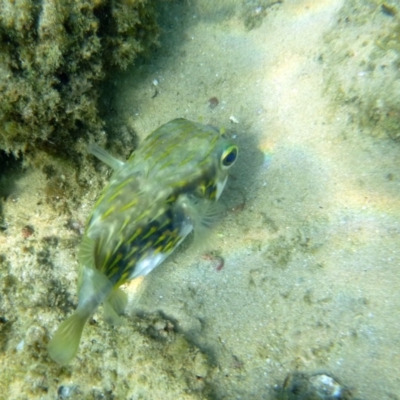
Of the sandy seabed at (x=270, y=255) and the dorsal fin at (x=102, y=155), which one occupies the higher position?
the dorsal fin at (x=102, y=155)

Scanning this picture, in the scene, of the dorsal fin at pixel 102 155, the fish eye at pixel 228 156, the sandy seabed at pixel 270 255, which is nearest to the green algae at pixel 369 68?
the sandy seabed at pixel 270 255

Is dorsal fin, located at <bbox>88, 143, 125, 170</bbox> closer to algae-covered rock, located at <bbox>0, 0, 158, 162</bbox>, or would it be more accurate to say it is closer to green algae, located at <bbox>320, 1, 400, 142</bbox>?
algae-covered rock, located at <bbox>0, 0, 158, 162</bbox>

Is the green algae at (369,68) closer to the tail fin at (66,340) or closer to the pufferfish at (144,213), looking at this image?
the pufferfish at (144,213)

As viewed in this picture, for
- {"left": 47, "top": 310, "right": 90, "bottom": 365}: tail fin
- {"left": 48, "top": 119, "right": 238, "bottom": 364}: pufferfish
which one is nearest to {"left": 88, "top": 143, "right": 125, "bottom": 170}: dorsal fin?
{"left": 48, "top": 119, "right": 238, "bottom": 364}: pufferfish

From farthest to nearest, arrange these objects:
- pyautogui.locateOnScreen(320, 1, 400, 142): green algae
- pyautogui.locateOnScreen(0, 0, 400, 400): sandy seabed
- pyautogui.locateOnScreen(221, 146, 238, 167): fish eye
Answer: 1. pyautogui.locateOnScreen(320, 1, 400, 142): green algae
2. pyautogui.locateOnScreen(221, 146, 238, 167): fish eye
3. pyautogui.locateOnScreen(0, 0, 400, 400): sandy seabed

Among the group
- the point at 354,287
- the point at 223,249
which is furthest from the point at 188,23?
the point at 354,287

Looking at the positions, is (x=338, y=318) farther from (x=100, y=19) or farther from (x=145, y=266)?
(x=100, y=19)

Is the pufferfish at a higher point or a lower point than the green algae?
higher

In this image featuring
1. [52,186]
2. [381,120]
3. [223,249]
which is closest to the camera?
[381,120]
